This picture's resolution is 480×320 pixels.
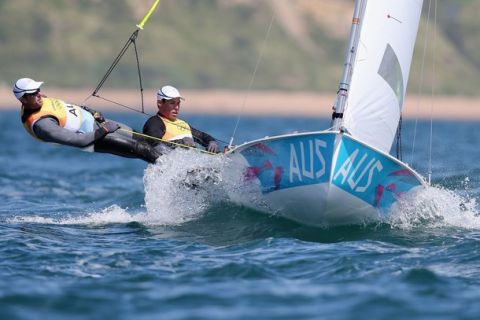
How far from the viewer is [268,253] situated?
9.10 metres

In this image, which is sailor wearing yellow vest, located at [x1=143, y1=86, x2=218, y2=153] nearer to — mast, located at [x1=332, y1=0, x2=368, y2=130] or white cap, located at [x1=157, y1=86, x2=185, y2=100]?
white cap, located at [x1=157, y1=86, x2=185, y2=100]

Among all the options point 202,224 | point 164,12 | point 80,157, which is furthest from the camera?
Result: point 164,12

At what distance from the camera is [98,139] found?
35.3 ft

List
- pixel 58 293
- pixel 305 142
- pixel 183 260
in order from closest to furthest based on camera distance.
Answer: pixel 58 293 < pixel 183 260 < pixel 305 142

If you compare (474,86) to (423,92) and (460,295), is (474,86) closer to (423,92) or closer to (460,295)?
(423,92)

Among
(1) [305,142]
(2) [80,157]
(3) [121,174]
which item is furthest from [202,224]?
(2) [80,157]

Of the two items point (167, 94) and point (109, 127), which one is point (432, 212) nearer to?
point (167, 94)

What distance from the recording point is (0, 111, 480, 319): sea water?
7109mm

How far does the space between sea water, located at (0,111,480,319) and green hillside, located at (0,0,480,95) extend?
298ft

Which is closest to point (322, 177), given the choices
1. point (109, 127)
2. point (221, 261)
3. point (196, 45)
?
point (221, 261)

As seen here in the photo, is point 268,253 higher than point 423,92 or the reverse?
the reverse

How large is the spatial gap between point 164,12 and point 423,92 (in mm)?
30886

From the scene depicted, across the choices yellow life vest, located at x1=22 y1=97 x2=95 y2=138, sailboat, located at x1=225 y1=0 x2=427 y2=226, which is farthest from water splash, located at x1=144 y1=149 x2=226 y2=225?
yellow life vest, located at x1=22 y1=97 x2=95 y2=138

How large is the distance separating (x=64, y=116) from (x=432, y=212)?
416 cm
